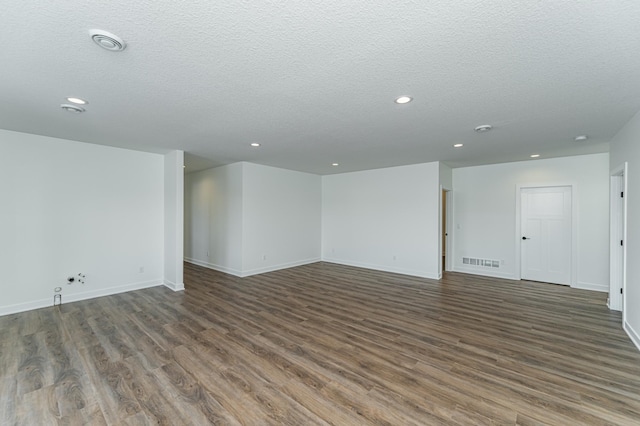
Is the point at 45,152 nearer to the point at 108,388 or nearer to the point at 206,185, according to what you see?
the point at 206,185

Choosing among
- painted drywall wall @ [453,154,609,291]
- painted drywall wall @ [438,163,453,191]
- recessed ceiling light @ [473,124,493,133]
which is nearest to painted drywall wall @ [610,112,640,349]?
recessed ceiling light @ [473,124,493,133]

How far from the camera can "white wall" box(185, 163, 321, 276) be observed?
615 cm

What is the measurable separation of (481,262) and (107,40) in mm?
7251

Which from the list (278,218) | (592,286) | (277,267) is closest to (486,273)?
(592,286)

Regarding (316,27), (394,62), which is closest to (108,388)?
(316,27)

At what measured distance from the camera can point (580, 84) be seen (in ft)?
7.64

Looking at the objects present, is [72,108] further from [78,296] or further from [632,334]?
[632,334]

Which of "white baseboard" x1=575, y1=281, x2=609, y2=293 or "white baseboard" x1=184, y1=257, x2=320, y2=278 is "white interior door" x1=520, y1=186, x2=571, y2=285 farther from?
"white baseboard" x1=184, y1=257, x2=320, y2=278

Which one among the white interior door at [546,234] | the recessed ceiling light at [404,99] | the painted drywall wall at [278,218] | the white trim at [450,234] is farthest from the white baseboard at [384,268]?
the recessed ceiling light at [404,99]

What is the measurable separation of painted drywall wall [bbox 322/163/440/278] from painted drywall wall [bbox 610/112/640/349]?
2.86 m

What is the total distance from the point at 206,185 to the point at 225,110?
4.54 meters

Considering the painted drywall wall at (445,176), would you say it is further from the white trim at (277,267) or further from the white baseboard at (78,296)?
the white baseboard at (78,296)

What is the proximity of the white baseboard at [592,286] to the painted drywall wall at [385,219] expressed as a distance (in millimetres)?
2566

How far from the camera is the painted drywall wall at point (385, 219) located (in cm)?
604
